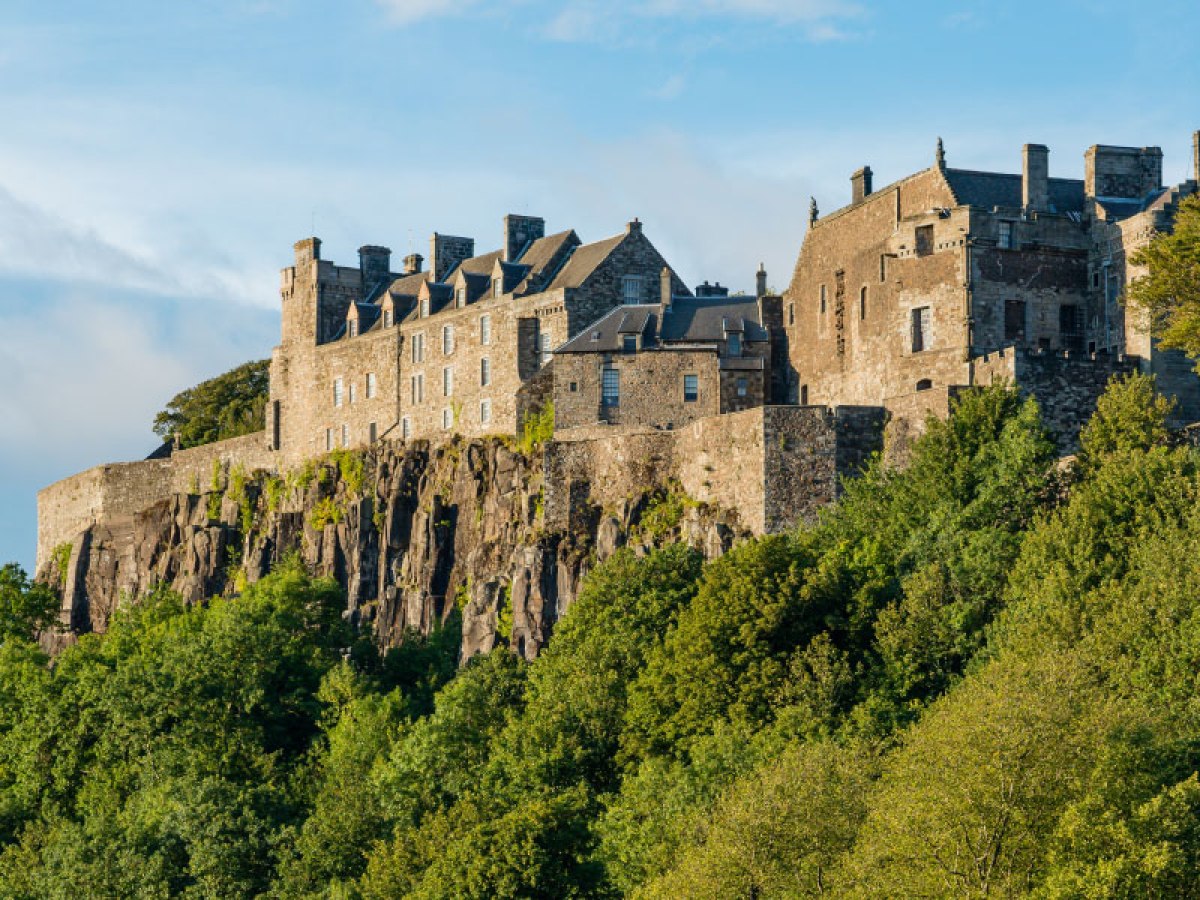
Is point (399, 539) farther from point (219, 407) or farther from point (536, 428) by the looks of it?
point (219, 407)

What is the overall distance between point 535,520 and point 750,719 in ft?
56.8

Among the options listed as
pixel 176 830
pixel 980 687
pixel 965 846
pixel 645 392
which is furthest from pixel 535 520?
pixel 965 846

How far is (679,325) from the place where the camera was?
74.4m

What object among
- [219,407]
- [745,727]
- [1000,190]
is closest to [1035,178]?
[1000,190]

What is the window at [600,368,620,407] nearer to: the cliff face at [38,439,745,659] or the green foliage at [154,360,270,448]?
the cliff face at [38,439,745,659]

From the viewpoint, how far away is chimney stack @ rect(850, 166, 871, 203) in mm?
71812

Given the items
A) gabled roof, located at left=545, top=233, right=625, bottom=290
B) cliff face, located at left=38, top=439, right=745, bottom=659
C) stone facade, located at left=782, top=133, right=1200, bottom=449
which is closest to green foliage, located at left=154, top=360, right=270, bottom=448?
cliff face, located at left=38, top=439, right=745, bottom=659

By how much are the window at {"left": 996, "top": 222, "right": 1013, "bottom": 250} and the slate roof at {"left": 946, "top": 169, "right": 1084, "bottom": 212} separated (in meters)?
1.05

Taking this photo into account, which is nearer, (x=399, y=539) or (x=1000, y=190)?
(x=1000, y=190)

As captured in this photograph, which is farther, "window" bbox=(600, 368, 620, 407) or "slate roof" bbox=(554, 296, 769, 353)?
"slate roof" bbox=(554, 296, 769, 353)

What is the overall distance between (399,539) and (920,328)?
2086 cm

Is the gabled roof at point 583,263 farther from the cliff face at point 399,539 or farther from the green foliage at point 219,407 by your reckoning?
the green foliage at point 219,407

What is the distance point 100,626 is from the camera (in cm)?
9450

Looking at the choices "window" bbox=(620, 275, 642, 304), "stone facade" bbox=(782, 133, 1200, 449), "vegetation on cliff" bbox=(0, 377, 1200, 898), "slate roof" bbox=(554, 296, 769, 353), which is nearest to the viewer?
"vegetation on cliff" bbox=(0, 377, 1200, 898)
